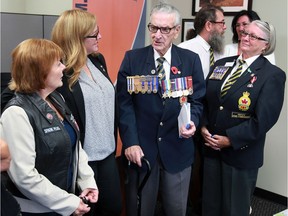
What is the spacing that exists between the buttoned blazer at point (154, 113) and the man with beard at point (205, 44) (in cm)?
94

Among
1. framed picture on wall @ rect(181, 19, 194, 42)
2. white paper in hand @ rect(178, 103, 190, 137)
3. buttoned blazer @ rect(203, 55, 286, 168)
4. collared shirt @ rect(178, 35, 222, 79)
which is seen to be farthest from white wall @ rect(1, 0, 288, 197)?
white paper in hand @ rect(178, 103, 190, 137)

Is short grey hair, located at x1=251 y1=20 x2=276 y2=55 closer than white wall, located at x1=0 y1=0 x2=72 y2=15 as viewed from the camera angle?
Yes

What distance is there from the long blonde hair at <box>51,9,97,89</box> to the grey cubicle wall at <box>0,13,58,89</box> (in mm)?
623

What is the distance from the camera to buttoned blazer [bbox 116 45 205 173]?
1.97 metres

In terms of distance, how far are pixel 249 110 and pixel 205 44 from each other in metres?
1.09

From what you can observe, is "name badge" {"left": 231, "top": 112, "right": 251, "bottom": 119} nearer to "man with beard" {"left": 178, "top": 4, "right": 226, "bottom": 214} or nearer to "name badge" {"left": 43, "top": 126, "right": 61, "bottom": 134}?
"man with beard" {"left": 178, "top": 4, "right": 226, "bottom": 214}

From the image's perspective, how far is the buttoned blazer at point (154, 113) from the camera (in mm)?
1971

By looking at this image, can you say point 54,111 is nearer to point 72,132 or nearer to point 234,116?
point 72,132

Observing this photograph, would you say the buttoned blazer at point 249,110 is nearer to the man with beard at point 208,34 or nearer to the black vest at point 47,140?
the man with beard at point 208,34

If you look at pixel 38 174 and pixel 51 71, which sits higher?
pixel 51 71

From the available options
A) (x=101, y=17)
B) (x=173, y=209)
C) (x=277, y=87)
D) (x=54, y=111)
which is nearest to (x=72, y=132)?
(x=54, y=111)

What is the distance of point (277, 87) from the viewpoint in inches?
81.6

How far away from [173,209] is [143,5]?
7.50 ft

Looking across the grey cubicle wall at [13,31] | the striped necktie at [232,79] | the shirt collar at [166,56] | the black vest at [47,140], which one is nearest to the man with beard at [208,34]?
the striped necktie at [232,79]
